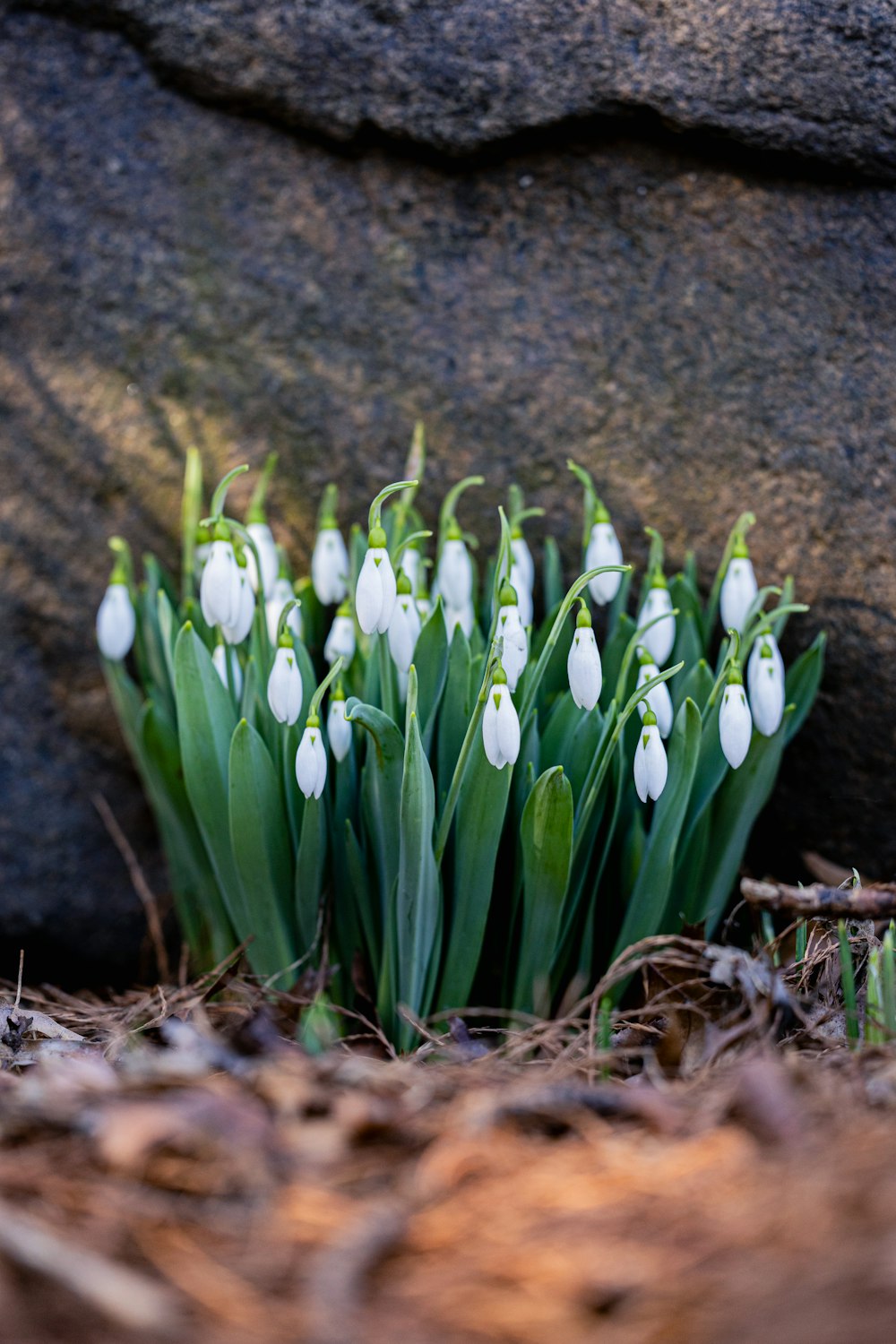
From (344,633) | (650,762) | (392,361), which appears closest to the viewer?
(650,762)

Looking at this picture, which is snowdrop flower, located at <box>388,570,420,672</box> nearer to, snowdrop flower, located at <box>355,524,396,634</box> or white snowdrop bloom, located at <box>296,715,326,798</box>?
snowdrop flower, located at <box>355,524,396,634</box>

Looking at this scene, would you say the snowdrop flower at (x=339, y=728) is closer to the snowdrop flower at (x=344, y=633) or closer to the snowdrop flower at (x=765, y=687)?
the snowdrop flower at (x=344, y=633)

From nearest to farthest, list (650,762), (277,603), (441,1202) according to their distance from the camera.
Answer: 1. (441,1202)
2. (650,762)
3. (277,603)

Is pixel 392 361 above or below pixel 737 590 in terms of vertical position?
above

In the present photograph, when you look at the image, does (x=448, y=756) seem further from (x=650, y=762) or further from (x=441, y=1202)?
(x=441, y=1202)

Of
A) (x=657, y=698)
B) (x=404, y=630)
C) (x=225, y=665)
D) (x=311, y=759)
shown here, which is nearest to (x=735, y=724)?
(x=657, y=698)

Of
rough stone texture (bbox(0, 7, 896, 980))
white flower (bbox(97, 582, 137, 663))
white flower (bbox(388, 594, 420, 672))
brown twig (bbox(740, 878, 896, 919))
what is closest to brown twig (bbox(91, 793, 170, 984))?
rough stone texture (bbox(0, 7, 896, 980))

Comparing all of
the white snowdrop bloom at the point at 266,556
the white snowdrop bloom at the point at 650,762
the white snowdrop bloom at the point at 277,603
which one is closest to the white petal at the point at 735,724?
the white snowdrop bloom at the point at 650,762

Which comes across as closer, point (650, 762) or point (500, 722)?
point (500, 722)

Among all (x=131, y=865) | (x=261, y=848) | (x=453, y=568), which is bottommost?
(x=131, y=865)
